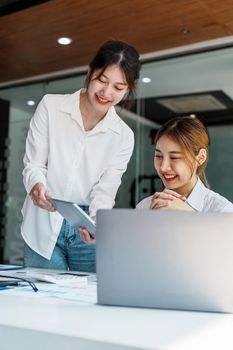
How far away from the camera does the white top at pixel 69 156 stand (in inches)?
75.7

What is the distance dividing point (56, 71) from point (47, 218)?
3.22 metres

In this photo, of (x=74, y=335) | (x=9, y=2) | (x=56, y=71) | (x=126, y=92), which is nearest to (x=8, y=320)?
(x=74, y=335)

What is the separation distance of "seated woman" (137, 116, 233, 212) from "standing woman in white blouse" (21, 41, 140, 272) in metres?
0.25

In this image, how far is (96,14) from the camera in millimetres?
3625

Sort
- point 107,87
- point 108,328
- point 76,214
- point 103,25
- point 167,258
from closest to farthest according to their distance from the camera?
1. point 108,328
2. point 167,258
3. point 76,214
4. point 107,87
5. point 103,25

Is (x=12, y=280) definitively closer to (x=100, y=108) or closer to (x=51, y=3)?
(x=100, y=108)

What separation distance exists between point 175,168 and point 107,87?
425 millimetres

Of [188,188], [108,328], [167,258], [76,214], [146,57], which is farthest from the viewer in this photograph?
[146,57]

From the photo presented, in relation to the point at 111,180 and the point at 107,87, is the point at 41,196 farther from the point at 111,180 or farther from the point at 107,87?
the point at 107,87

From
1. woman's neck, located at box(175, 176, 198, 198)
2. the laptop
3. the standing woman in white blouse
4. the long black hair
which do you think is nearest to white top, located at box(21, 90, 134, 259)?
the standing woman in white blouse

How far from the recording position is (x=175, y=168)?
5.78ft

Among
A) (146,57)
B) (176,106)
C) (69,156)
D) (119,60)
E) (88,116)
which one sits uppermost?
(146,57)

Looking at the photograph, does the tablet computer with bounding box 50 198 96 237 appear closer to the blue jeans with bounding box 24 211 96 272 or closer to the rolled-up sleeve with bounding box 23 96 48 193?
the blue jeans with bounding box 24 211 96 272

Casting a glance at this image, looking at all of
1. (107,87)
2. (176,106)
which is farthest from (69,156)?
(176,106)
